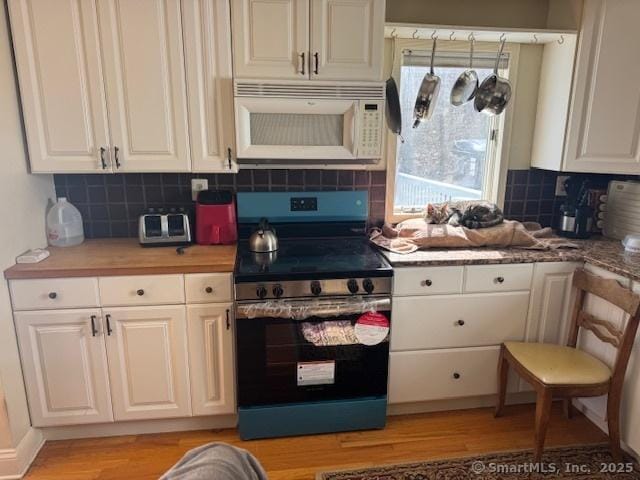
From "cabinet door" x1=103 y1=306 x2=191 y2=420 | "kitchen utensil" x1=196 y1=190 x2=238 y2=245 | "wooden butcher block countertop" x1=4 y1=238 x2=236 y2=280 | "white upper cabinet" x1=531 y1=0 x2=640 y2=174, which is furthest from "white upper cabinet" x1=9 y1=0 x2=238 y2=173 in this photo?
"white upper cabinet" x1=531 y1=0 x2=640 y2=174

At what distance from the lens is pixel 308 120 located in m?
2.12

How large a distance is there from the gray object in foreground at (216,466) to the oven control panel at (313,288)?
994 mm

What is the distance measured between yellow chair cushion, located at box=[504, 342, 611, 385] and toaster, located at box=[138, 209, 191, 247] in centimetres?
177

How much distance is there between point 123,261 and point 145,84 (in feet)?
2.72

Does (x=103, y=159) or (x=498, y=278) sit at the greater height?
(x=103, y=159)

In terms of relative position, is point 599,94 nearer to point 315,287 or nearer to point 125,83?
point 315,287

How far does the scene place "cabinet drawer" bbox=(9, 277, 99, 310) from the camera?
6.16 feet

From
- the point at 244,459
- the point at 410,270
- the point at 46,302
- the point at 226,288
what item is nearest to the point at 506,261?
the point at 410,270

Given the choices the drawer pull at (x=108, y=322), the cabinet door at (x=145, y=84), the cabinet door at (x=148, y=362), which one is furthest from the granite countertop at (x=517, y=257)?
the drawer pull at (x=108, y=322)

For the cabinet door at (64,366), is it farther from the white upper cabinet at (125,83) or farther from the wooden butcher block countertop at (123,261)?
the white upper cabinet at (125,83)

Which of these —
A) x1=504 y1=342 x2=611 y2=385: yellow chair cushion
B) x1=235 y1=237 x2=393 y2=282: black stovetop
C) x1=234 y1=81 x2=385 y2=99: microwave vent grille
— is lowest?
x1=504 y1=342 x2=611 y2=385: yellow chair cushion

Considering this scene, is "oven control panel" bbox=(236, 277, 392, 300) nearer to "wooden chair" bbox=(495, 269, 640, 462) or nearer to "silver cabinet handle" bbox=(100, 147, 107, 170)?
"wooden chair" bbox=(495, 269, 640, 462)

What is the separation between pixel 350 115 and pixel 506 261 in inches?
42.0

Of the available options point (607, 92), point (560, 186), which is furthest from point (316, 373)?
point (607, 92)
